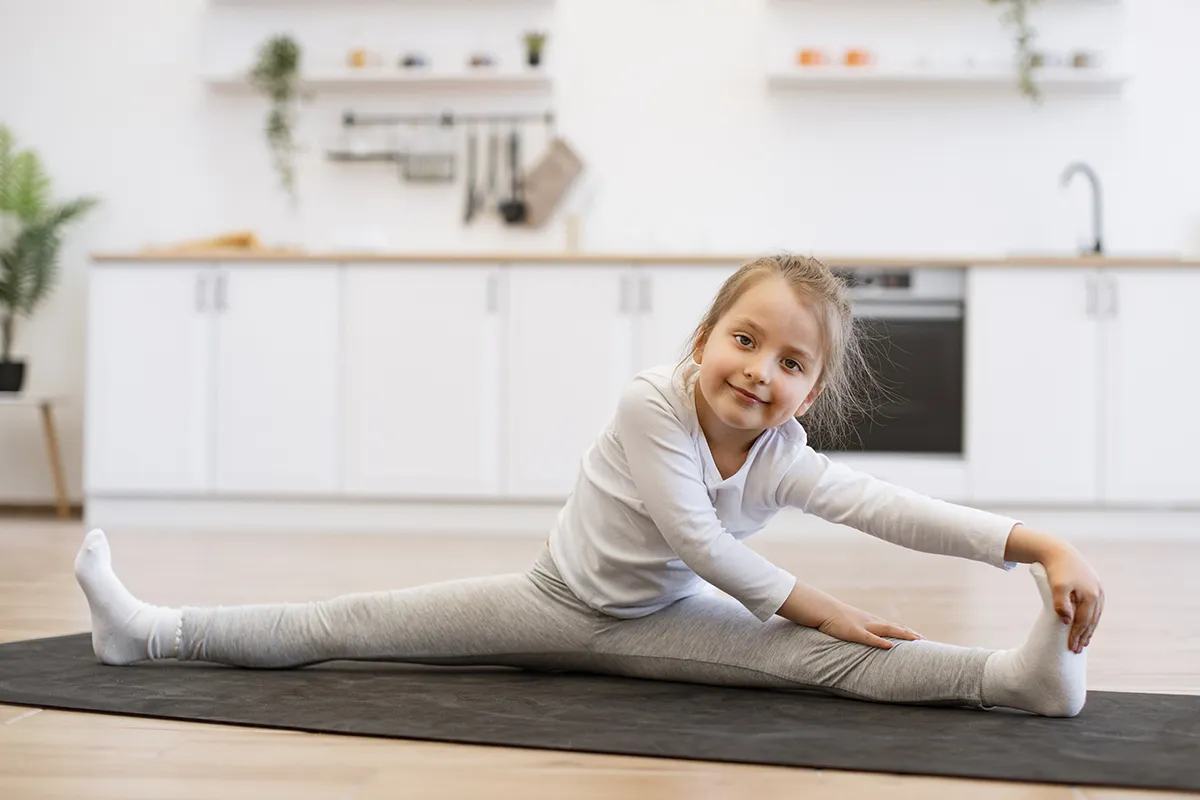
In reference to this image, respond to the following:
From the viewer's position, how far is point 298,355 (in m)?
4.05

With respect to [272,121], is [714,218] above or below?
below

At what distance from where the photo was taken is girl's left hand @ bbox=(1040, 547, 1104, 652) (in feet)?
4.14

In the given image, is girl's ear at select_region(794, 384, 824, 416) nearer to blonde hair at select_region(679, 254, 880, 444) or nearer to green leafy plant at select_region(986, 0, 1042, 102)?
blonde hair at select_region(679, 254, 880, 444)

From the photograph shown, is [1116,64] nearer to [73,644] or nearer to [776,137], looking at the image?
[776,137]

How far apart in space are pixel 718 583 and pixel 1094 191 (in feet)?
11.5

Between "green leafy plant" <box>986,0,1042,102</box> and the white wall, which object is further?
the white wall

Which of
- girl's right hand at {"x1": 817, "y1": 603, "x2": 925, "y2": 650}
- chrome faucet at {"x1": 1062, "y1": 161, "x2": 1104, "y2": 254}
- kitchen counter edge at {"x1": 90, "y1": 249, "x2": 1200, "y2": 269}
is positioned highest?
chrome faucet at {"x1": 1062, "y1": 161, "x2": 1104, "y2": 254}

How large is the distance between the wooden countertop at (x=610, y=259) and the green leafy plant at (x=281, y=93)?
693 mm

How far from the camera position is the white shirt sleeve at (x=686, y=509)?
Answer: 145cm

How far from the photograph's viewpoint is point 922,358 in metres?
3.96

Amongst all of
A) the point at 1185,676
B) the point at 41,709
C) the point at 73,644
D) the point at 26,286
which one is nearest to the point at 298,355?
the point at 26,286

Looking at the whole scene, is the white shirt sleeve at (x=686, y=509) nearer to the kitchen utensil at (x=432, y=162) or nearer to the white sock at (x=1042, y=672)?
the white sock at (x=1042, y=672)

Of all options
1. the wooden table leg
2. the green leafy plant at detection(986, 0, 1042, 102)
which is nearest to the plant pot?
the wooden table leg

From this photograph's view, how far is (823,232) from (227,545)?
2.45 metres
